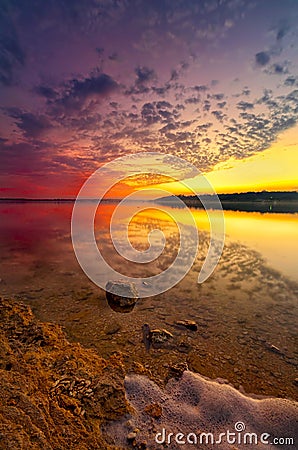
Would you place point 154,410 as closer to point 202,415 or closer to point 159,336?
point 202,415

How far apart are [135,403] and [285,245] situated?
24.5 m

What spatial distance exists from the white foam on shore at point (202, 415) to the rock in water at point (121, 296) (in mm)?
4485

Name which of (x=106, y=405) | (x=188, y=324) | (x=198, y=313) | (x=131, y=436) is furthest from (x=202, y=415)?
(x=198, y=313)

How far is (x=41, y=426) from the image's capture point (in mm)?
3736

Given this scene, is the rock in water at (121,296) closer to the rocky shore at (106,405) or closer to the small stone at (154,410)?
the rocky shore at (106,405)

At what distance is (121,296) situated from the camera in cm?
1048

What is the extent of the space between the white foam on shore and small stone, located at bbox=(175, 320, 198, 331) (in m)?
2.88

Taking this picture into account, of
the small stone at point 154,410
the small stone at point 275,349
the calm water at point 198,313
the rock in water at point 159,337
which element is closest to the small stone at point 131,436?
the small stone at point 154,410

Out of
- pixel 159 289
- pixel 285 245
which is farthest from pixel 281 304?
pixel 285 245

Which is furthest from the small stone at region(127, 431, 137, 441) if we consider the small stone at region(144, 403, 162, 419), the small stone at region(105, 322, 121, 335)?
the small stone at region(105, 322, 121, 335)

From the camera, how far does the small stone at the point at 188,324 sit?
341 inches

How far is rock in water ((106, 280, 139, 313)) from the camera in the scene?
1022 cm

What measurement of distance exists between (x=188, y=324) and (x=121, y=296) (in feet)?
10.9

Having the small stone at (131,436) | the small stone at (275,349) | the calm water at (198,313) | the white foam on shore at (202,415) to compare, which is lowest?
the small stone at (275,349)
